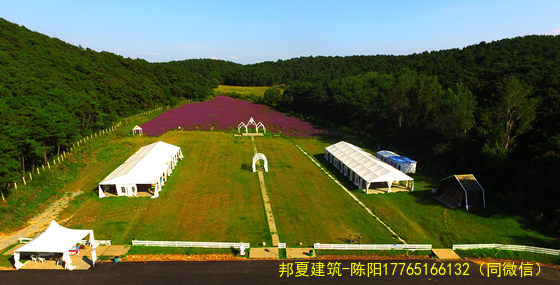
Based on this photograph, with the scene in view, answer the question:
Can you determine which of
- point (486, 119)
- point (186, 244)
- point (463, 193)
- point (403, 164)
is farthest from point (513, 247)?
point (186, 244)

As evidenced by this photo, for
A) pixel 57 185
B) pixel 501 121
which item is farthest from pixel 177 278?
pixel 501 121

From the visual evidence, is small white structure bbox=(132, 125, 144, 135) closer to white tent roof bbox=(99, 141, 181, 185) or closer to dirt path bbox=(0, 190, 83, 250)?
white tent roof bbox=(99, 141, 181, 185)

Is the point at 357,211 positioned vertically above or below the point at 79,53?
below

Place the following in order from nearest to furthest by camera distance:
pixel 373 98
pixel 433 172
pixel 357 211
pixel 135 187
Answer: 1. pixel 357 211
2. pixel 135 187
3. pixel 433 172
4. pixel 373 98

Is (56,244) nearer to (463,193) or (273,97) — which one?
(463,193)

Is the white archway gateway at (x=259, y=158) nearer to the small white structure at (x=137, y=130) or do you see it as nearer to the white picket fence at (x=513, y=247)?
the white picket fence at (x=513, y=247)

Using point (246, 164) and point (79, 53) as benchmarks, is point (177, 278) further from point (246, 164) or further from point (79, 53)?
Result: point (79, 53)

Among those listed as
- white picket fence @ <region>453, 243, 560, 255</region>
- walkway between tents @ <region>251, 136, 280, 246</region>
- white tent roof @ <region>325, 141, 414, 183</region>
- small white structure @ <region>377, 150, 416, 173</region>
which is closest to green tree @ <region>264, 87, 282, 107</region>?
white tent roof @ <region>325, 141, 414, 183</region>
